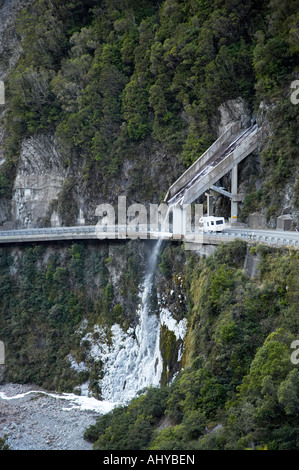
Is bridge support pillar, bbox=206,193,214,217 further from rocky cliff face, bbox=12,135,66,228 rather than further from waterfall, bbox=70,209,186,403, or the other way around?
rocky cliff face, bbox=12,135,66,228

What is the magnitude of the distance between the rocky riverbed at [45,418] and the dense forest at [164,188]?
5.30 ft

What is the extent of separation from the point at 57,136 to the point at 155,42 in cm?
1180

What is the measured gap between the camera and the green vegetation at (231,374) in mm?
16219

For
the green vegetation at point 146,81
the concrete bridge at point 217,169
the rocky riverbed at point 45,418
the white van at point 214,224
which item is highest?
the green vegetation at point 146,81

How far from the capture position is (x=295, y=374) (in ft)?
52.1

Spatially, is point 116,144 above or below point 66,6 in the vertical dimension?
below

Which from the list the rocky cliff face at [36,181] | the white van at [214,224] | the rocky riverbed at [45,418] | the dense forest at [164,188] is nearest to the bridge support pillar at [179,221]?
the dense forest at [164,188]

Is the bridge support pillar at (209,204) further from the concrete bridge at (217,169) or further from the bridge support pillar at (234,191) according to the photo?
the bridge support pillar at (234,191)

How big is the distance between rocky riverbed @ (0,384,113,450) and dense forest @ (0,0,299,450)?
5.30 feet

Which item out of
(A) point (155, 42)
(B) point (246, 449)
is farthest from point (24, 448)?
(A) point (155, 42)

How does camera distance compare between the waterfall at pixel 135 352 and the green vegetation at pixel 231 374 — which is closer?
the green vegetation at pixel 231 374

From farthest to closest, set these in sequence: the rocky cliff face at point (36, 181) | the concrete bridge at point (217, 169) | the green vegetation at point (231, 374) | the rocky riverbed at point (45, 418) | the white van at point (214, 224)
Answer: the rocky cliff face at point (36, 181) < the concrete bridge at point (217, 169) < the white van at point (214, 224) < the rocky riverbed at point (45, 418) < the green vegetation at point (231, 374)

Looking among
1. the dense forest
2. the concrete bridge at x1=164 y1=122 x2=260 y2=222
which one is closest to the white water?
the dense forest
